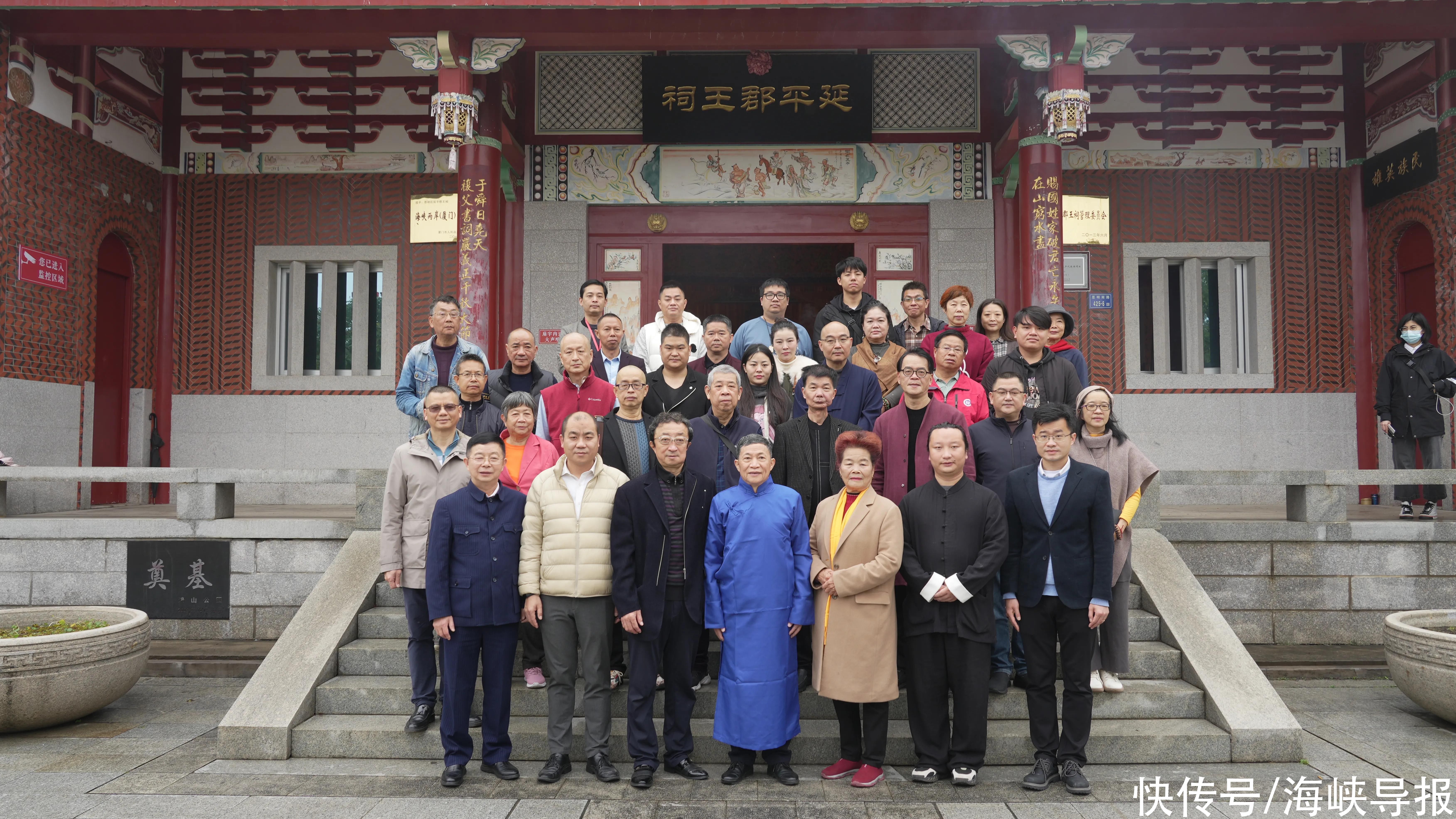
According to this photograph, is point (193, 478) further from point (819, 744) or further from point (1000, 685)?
point (1000, 685)

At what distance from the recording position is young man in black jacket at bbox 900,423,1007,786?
387 centimetres

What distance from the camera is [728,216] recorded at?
29.1 ft

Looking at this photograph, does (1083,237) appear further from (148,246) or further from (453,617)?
(148,246)

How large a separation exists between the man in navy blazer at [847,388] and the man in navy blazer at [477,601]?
1567 mm

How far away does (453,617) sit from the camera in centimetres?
397

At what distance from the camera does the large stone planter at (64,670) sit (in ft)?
14.6

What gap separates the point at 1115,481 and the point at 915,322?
163 cm

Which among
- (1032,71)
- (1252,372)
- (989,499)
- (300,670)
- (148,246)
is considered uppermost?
(1032,71)

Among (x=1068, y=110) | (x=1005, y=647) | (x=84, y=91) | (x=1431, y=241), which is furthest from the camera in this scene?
(x=1431, y=241)

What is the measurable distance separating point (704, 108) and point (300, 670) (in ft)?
20.0

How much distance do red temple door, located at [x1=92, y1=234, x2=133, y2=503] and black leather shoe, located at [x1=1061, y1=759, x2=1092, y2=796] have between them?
8329 millimetres

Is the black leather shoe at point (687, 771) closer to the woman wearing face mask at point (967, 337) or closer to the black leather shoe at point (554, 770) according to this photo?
the black leather shoe at point (554, 770)

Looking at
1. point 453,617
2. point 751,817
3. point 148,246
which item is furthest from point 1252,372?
point 148,246

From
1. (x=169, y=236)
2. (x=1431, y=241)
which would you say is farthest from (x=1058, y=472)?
(x=169, y=236)
